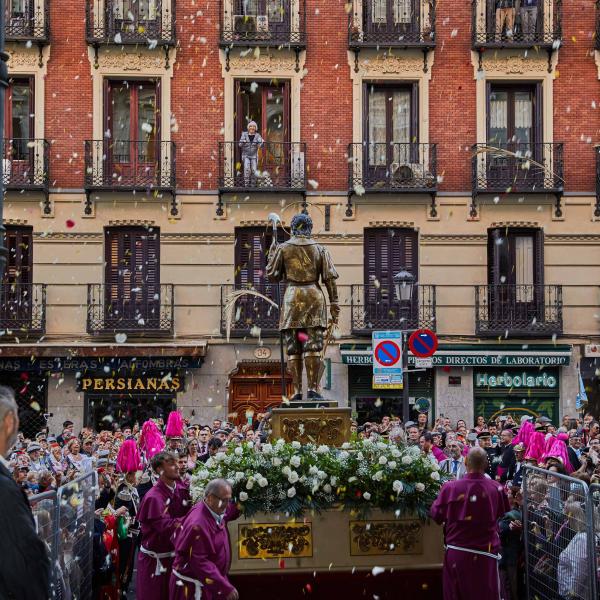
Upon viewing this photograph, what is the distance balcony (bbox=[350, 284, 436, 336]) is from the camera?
27469 mm

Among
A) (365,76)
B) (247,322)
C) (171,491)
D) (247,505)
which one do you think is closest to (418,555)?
(247,505)

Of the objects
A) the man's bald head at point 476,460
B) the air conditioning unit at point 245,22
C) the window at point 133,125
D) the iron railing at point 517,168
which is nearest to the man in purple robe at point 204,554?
the man's bald head at point 476,460

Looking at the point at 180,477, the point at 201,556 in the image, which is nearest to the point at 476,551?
the point at 201,556

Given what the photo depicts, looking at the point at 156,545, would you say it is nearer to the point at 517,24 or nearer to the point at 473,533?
the point at 473,533

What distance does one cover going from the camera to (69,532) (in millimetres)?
10461

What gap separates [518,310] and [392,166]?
183 inches

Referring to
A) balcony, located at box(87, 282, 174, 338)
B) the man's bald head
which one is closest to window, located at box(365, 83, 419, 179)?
balcony, located at box(87, 282, 174, 338)

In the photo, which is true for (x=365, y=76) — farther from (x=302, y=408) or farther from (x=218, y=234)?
(x=302, y=408)

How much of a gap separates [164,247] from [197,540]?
63.2ft

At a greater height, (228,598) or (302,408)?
(302,408)

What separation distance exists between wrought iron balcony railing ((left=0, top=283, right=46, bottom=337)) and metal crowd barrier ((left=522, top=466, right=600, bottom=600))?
17405mm

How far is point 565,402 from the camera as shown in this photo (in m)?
27.6

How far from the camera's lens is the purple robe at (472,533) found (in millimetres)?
10531

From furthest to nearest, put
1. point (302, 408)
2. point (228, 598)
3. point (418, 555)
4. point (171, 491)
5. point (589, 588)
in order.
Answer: point (302, 408), point (418, 555), point (171, 491), point (589, 588), point (228, 598)
